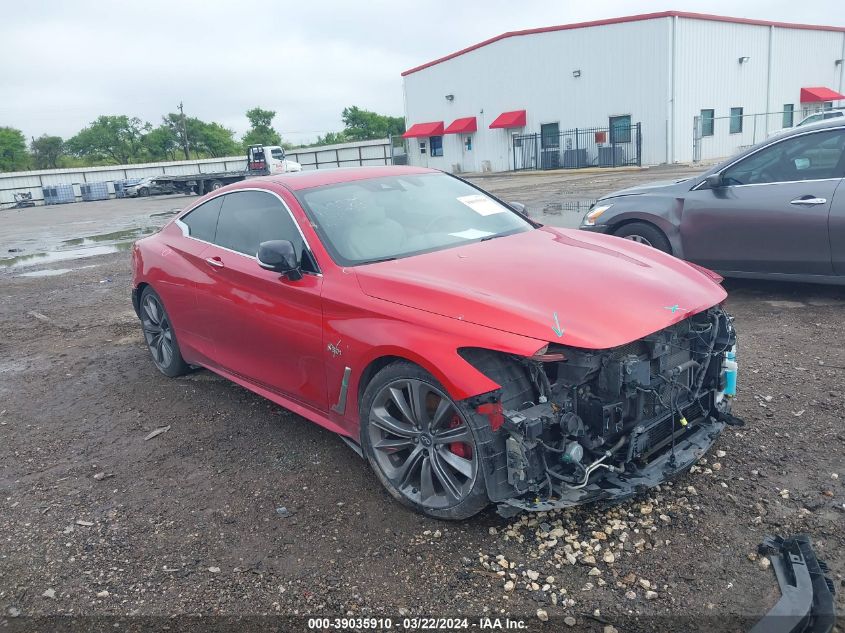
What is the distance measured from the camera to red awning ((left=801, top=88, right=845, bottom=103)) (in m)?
38.6

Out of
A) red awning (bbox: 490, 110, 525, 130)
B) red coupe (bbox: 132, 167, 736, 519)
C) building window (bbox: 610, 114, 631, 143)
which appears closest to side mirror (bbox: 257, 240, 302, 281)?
red coupe (bbox: 132, 167, 736, 519)

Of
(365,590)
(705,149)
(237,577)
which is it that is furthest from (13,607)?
(705,149)

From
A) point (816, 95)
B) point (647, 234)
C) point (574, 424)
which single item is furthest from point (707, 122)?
point (574, 424)

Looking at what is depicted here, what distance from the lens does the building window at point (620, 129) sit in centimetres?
3381

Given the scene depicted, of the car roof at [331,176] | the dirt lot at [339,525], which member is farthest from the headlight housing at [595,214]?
the car roof at [331,176]

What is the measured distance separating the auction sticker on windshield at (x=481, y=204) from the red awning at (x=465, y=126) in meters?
38.7

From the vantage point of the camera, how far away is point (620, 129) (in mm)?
34188

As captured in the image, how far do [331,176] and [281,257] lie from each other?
1.08m

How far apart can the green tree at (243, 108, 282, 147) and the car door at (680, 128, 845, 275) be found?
97196 mm

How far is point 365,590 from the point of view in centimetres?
280

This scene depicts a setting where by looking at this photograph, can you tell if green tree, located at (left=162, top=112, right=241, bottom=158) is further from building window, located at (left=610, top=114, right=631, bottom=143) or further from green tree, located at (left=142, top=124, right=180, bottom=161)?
building window, located at (left=610, top=114, right=631, bottom=143)

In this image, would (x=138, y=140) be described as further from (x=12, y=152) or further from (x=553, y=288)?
(x=553, y=288)

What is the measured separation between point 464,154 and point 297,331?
41.8 meters

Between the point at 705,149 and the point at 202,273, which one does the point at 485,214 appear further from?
the point at 705,149
